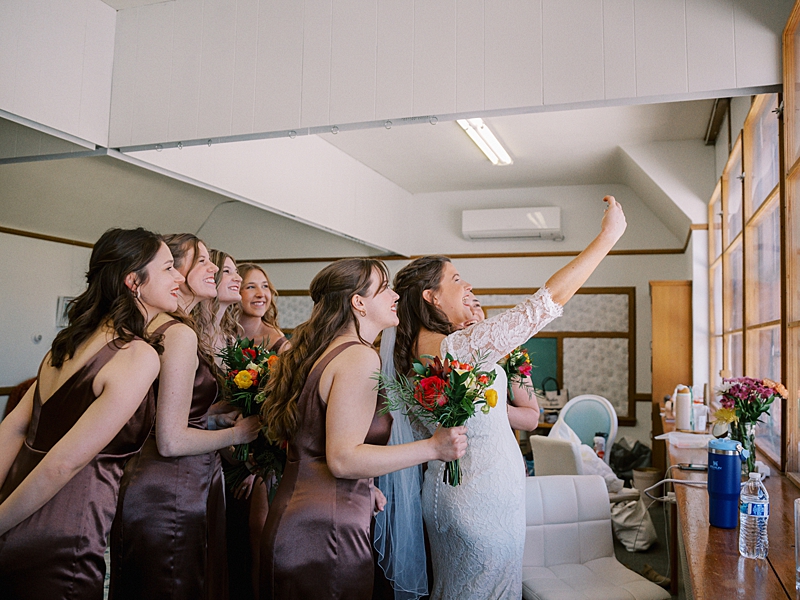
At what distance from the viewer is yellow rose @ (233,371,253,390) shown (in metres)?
2.44

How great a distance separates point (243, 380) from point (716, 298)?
453 centimetres

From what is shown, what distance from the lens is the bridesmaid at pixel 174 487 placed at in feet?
6.98

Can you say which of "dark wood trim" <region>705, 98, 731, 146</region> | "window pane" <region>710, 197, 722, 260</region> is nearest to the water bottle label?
"dark wood trim" <region>705, 98, 731, 146</region>

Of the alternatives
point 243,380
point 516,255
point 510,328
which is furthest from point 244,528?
point 516,255

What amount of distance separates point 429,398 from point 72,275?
552 centimetres

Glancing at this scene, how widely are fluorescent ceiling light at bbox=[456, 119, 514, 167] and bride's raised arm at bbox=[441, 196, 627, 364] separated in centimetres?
316

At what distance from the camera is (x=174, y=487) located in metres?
2.23

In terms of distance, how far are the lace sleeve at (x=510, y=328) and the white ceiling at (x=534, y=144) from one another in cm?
348

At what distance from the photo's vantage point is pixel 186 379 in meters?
2.13

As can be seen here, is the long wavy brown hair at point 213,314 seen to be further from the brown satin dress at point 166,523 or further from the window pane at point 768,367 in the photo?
the window pane at point 768,367

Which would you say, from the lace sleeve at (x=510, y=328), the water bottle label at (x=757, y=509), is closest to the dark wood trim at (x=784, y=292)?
the water bottle label at (x=757, y=509)

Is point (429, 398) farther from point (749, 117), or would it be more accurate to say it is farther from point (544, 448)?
point (749, 117)

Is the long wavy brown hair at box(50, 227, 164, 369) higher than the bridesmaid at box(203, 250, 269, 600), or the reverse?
the long wavy brown hair at box(50, 227, 164, 369)

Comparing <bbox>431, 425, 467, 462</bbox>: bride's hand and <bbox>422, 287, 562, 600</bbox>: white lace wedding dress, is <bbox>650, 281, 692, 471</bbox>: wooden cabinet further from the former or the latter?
<bbox>431, 425, 467, 462</bbox>: bride's hand
